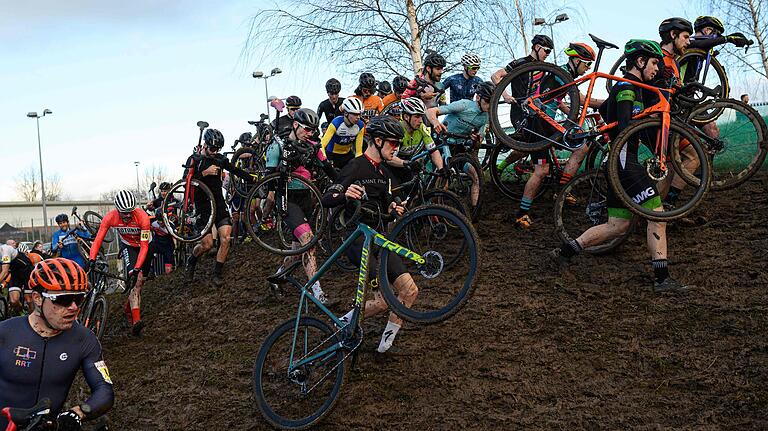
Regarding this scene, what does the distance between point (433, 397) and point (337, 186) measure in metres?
2.01

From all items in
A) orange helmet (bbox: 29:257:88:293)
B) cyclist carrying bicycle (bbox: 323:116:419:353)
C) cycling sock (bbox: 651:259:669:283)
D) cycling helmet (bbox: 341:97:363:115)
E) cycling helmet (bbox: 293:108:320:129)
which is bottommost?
cycling sock (bbox: 651:259:669:283)

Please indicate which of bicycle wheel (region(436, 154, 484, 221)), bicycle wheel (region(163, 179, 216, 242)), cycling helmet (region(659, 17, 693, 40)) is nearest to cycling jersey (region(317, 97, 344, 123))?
bicycle wheel (region(163, 179, 216, 242))

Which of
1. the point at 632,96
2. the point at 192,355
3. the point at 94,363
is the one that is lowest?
the point at 192,355

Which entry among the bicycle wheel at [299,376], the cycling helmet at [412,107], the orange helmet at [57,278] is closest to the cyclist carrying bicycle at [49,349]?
the orange helmet at [57,278]

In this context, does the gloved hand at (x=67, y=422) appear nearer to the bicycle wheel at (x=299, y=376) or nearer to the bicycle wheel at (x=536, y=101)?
the bicycle wheel at (x=299, y=376)

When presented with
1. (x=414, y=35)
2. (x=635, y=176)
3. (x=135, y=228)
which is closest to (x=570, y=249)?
(x=635, y=176)

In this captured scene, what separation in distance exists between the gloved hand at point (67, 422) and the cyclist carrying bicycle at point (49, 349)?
412 millimetres

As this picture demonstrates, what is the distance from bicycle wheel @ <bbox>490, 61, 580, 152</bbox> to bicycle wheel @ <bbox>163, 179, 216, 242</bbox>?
436 cm

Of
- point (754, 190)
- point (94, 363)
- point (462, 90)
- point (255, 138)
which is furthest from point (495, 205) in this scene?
point (94, 363)

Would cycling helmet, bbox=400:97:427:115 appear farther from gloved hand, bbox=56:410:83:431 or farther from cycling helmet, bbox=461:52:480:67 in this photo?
gloved hand, bbox=56:410:83:431

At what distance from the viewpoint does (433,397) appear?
562cm

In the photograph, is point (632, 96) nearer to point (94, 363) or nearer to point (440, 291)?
point (440, 291)

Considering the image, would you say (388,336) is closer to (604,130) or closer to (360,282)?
(360,282)

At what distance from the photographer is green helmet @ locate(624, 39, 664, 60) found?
260 inches
